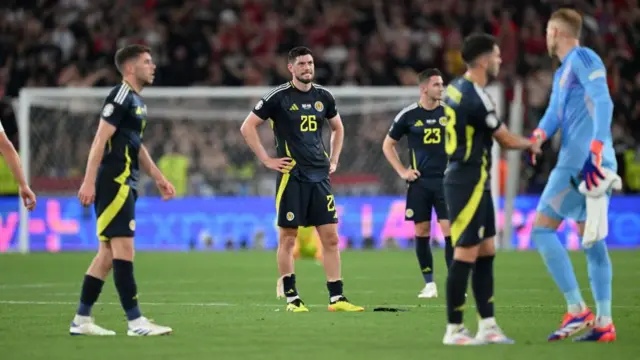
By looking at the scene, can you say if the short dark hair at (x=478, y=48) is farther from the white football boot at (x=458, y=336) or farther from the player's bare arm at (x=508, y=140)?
the white football boot at (x=458, y=336)

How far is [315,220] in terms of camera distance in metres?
12.0

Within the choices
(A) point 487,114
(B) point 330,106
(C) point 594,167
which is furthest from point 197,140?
(A) point 487,114

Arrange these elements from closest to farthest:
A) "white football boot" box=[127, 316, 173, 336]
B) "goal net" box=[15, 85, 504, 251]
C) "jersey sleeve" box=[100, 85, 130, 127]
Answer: "jersey sleeve" box=[100, 85, 130, 127], "white football boot" box=[127, 316, 173, 336], "goal net" box=[15, 85, 504, 251]

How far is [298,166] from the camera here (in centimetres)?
1205

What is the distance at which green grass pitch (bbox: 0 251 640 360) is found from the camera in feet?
27.6

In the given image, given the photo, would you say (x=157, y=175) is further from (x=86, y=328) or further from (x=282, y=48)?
(x=282, y=48)

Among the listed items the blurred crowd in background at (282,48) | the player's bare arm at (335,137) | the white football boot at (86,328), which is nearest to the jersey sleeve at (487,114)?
the white football boot at (86,328)

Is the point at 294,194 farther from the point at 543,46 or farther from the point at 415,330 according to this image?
the point at 543,46

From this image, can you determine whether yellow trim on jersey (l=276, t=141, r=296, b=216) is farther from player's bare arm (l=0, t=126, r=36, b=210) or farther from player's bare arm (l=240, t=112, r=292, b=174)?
player's bare arm (l=0, t=126, r=36, b=210)

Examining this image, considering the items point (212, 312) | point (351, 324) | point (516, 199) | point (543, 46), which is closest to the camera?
point (351, 324)

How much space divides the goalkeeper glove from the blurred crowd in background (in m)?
15.5

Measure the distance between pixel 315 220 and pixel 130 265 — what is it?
298 cm

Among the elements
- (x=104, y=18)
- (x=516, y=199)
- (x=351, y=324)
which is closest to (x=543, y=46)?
(x=516, y=199)

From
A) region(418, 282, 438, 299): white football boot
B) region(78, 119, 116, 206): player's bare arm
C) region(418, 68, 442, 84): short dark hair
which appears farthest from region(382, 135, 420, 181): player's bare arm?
region(78, 119, 116, 206): player's bare arm
